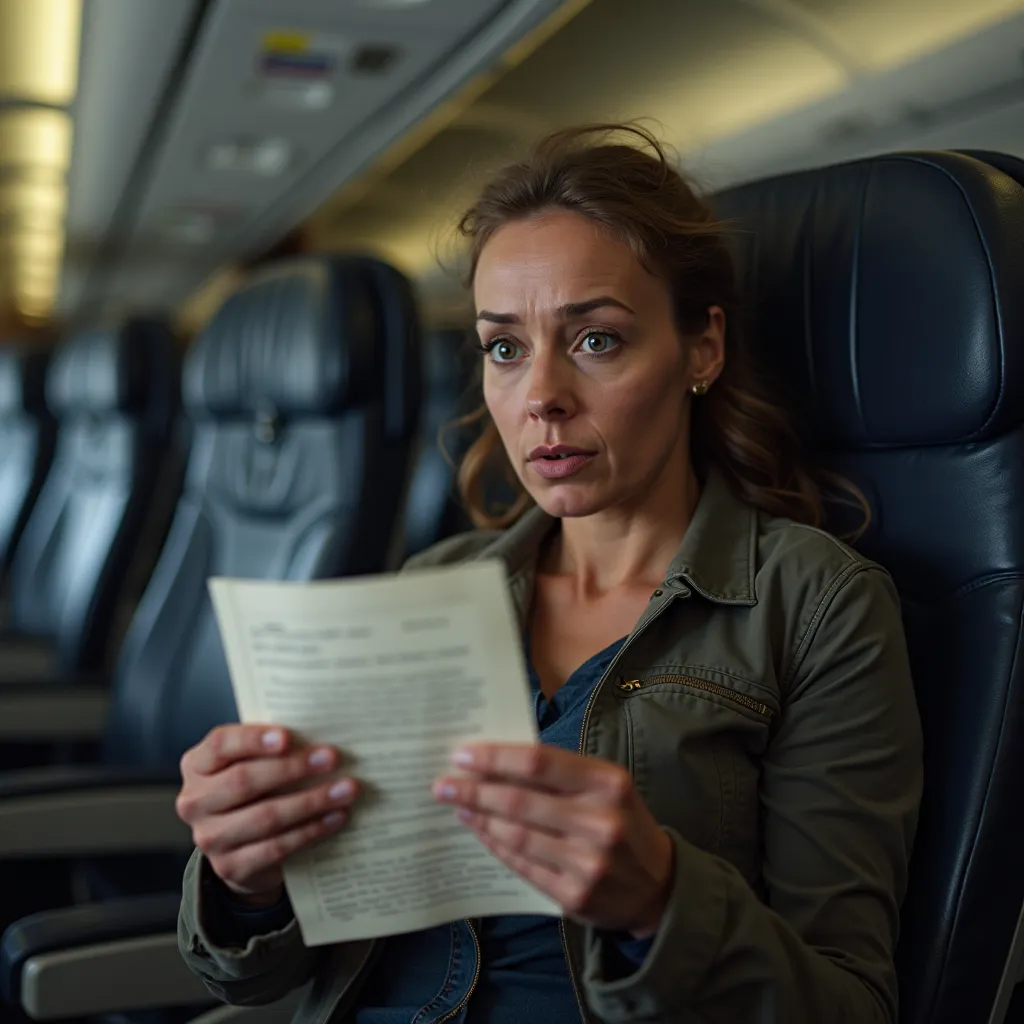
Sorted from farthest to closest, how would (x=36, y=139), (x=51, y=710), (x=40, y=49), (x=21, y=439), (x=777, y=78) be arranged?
(x=36, y=139) → (x=40, y=49) → (x=777, y=78) → (x=21, y=439) → (x=51, y=710)

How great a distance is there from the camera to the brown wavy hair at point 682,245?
123 cm

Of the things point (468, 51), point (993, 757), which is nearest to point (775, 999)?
point (993, 757)

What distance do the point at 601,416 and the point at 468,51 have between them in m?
3.76

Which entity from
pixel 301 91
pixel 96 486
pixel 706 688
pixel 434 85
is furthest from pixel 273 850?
pixel 301 91

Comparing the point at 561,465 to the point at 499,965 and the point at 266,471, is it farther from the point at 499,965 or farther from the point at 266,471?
the point at 266,471

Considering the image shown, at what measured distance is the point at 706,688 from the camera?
3.60 ft

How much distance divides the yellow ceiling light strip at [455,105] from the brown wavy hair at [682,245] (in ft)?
9.42

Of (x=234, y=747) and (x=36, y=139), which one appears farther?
(x=36, y=139)

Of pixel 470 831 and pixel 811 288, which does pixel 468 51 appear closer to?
pixel 811 288

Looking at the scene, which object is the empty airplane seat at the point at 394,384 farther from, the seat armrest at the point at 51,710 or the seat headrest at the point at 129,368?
the seat headrest at the point at 129,368

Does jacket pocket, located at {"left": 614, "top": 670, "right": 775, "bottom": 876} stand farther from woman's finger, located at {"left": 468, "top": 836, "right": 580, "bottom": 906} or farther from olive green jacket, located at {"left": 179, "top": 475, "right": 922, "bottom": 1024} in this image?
woman's finger, located at {"left": 468, "top": 836, "right": 580, "bottom": 906}

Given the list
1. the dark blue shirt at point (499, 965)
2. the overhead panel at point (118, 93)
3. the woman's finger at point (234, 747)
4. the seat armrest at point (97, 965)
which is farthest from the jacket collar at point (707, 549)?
the overhead panel at point (118, 93)

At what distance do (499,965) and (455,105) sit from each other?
5.37 m

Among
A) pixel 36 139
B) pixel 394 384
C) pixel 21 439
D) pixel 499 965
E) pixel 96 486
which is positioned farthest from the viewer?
pixel 36 139
